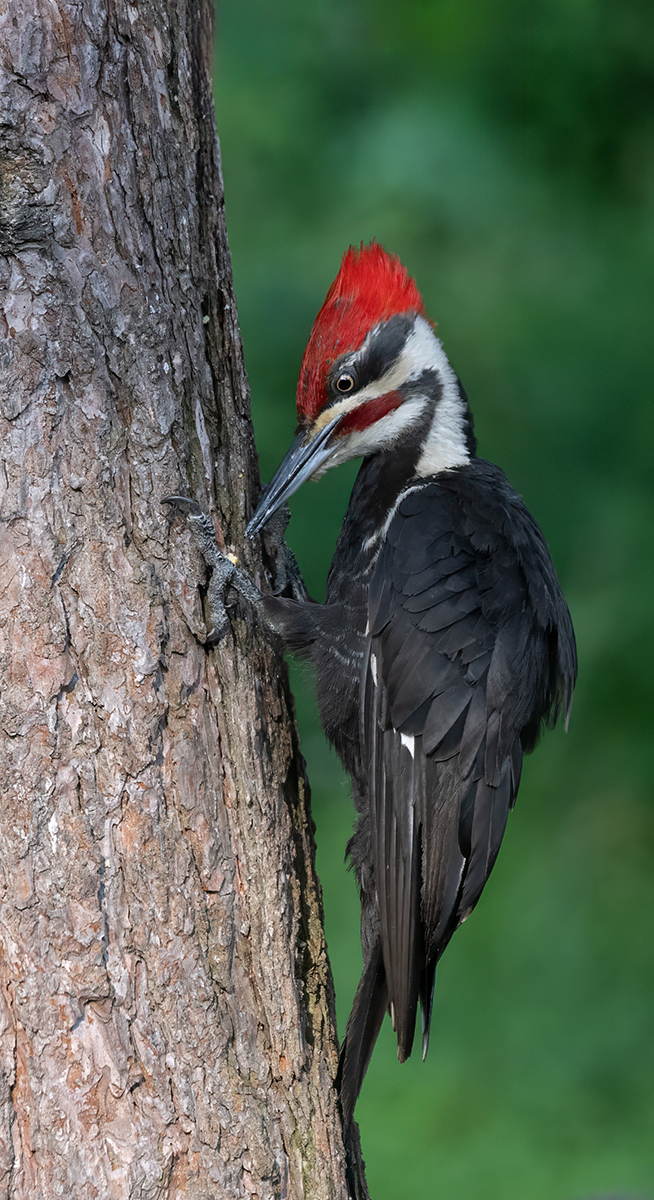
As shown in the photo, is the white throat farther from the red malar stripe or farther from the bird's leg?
the bird's leg

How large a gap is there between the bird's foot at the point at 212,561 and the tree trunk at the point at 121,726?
0.08 feet

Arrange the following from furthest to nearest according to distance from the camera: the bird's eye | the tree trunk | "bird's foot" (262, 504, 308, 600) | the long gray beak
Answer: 1. the bird's eye
2. "bird's foot" (262, 504, 308, 600)
3. the long gray beak
4. the tree trunk

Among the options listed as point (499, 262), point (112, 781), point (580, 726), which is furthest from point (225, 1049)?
point (499, 262)

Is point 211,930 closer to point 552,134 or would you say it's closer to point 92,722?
point 92,722

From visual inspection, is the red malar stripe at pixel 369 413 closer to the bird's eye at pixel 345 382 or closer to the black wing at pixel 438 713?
the bird's eye at pixel 345 382

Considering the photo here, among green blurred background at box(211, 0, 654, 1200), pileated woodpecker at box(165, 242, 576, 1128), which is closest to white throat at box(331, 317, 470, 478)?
pileated woodpecker at box(165, 242, 576, 1128)

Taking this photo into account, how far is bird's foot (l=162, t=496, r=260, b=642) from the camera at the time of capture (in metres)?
1.45

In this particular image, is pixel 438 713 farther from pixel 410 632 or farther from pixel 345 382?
pixel 345 382

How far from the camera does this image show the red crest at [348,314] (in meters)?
1.91

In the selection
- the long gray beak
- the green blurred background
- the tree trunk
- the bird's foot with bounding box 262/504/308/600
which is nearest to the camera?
the tree trunk

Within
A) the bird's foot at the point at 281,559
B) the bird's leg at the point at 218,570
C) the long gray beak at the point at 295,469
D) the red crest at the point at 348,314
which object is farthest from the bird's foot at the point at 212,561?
the red crest at the point at 348,314

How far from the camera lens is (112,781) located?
1294mm

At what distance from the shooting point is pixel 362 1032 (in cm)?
163

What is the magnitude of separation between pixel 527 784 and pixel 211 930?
2.42 m
